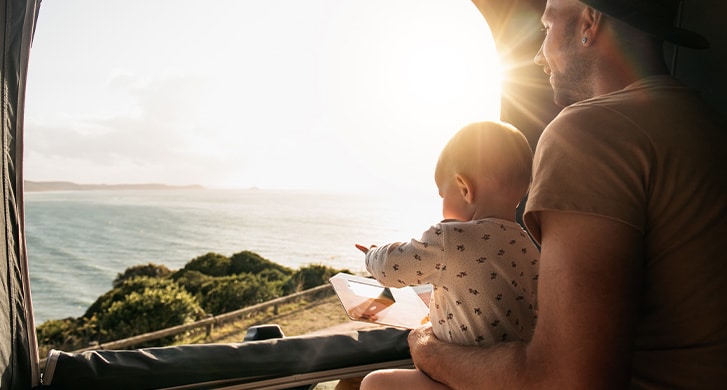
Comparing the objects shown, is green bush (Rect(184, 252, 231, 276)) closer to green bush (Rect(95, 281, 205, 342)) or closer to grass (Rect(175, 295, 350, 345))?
green bush (Rect(95, 281, 205, 342))

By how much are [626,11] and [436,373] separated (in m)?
0.82

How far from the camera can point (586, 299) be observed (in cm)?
73

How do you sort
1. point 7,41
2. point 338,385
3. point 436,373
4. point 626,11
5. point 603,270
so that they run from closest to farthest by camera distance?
point 603,270
point 626,11
point 436,373
point 7,41
point 338,385

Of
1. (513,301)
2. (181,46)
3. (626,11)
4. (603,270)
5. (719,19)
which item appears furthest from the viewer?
(181,46)

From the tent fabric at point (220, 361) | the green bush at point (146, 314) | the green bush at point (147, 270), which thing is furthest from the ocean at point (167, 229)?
the tent fabric at point (220, 361)

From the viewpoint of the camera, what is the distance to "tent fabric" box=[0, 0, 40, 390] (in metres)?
1.47

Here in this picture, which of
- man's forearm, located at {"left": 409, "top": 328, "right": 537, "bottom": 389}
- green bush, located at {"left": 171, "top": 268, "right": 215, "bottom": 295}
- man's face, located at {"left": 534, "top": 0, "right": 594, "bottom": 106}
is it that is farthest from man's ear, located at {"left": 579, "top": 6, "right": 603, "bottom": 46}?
green bush, located at {"left": 171, "top": 268, "right": 215, "bottom": 295}

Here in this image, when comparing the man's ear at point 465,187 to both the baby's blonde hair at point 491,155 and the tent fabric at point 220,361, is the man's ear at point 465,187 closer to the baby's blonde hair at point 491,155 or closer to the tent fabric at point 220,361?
the baby's blonde hair at point 491,155

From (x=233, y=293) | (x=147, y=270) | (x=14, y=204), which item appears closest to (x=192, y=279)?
(x=233, y=293)

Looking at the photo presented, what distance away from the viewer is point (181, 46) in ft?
158

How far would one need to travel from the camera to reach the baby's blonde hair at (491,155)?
4.36 feet

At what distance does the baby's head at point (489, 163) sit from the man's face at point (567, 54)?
219 mm

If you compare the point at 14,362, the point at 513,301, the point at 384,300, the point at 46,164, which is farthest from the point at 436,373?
the point at 46,164

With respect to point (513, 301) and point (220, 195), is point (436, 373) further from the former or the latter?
point (220, 195)
